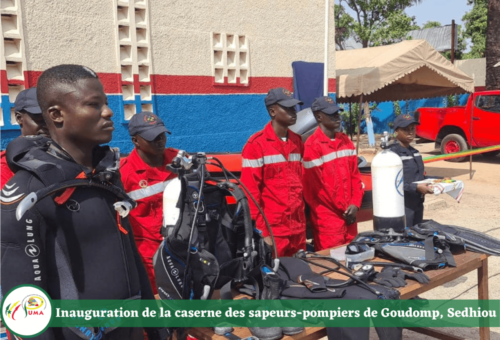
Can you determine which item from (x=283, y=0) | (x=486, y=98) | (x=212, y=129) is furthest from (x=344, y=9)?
(x=212, y=129)

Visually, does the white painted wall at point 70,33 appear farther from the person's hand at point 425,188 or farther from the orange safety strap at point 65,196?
the orange safety strap at point 65,196

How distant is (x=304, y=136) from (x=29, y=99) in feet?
12.4

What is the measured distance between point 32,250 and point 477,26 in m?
32.8

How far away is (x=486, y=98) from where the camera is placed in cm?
1245

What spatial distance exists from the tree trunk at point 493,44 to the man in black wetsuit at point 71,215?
48.8ft

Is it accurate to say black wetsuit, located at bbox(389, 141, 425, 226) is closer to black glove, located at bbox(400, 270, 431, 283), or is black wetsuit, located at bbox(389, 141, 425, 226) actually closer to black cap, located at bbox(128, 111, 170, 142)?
black glove, located at bbox(400, 270, 431, 283)

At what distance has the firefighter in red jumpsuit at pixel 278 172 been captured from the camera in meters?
3.79

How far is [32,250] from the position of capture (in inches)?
55.9

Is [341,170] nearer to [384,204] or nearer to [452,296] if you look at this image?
[384,204]

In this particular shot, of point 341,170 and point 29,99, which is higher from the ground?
point 29,99

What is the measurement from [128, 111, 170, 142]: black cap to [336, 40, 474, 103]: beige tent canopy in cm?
647

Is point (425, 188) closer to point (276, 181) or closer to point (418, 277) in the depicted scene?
point (276, 181)

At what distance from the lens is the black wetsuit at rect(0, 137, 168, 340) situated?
4.66 ft

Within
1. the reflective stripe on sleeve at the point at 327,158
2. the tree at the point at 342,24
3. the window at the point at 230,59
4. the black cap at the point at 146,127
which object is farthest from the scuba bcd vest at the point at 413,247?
the tree at the point at 342,24
